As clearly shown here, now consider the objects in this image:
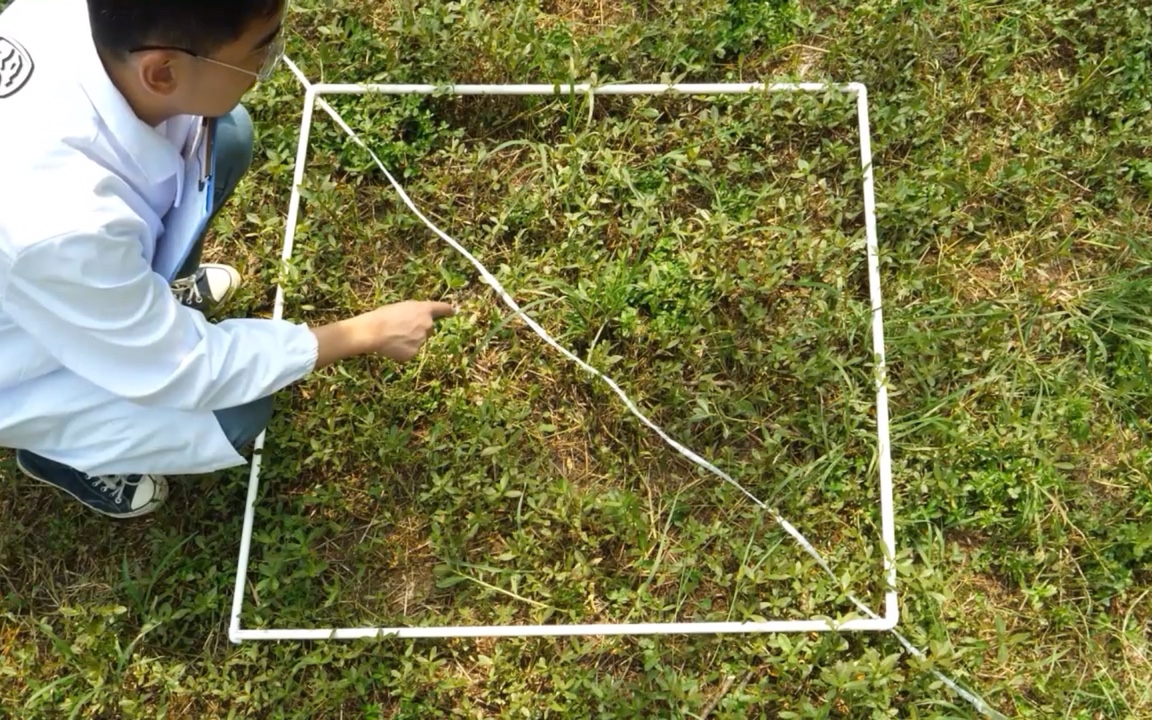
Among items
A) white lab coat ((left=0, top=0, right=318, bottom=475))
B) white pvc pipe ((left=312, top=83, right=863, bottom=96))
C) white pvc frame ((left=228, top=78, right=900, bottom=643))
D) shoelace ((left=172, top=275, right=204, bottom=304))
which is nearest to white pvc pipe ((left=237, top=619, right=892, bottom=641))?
white pvc frame ((left=228, top=78, right=900, bottom=643))

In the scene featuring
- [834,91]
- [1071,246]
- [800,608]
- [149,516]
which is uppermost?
[834,91]

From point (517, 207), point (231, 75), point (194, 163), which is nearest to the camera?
point (231, 75)

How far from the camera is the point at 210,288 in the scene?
256cm

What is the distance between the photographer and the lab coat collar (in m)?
1.61

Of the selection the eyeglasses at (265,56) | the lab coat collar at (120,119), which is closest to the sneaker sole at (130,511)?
the lab coat collar at (120,119)

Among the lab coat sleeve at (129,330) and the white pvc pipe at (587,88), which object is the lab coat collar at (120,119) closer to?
the lab coat sleeve at (129,330)

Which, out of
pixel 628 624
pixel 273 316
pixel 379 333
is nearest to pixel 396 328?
pixel 379 333

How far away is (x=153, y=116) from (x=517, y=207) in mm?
1116

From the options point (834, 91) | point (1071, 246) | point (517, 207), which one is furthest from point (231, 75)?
point (1071, 246)

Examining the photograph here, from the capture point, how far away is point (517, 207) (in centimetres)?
265

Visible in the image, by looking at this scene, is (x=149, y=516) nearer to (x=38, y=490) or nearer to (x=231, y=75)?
(x=38, y=490)

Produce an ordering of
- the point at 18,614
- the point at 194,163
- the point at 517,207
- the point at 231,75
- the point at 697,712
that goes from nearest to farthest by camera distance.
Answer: the point at 231,75 → the point at 194,163 → the point at 697,712 → the point at 18,614 → the point at 517,207

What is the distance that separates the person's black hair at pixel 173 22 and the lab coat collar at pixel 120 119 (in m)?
0.07

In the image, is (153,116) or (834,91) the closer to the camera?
(153,116)
